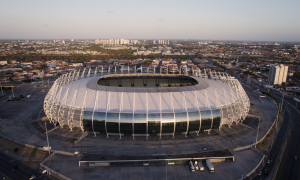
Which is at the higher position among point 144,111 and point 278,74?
point 278,74

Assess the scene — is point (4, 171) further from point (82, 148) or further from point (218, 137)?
point (218, 137)

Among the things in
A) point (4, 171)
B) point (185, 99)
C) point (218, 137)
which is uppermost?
point (185, 99)

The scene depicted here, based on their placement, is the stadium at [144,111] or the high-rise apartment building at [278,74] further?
the high-rise apartment building at [278,74]

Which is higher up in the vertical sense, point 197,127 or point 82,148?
point 197,127

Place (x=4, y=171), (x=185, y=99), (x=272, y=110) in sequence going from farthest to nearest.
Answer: (x=272, y=110), (x=185, y=99), (x=4, y=171)

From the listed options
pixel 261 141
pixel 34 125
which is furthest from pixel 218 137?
pixel 34 125

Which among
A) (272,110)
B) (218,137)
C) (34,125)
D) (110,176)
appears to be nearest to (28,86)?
(34,125)

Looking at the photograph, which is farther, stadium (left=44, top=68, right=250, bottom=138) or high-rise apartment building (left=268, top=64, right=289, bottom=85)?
high-rise apartment building (left=268, top=64, right=289, bottom=85)

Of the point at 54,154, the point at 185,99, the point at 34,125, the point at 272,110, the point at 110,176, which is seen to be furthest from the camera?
the point at 272,110

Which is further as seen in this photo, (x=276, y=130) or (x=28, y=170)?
(x=276, y=130)

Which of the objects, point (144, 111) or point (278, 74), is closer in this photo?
point (144, 111)
